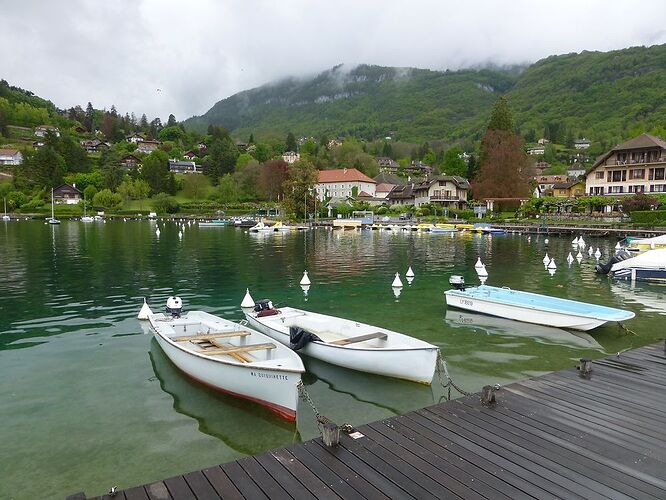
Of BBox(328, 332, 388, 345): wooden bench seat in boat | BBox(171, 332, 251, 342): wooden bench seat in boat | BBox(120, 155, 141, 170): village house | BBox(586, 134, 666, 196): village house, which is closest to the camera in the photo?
BBox(328, 332, 388, 345): wooden bench seat in boat

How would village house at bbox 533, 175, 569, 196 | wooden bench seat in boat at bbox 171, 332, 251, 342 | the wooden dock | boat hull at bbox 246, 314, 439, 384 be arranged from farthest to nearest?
village house at bbox 533, 175, 569, 196 < wooden bench seat in boat at bbox 171, 332, 251, 342 < boat hull at bbox 246, 314, 439, 384 < the wooden dock

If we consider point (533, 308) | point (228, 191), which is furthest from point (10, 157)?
point (533, 308)

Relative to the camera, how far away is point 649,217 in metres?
72.7

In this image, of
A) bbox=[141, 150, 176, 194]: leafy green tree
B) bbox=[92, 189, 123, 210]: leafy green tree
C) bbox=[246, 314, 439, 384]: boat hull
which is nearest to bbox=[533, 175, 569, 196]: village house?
bbox=[141, 150, 176, 194]: leafy green tree

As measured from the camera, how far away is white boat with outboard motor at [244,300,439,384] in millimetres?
11992

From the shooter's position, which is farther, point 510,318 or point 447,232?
point 447,232

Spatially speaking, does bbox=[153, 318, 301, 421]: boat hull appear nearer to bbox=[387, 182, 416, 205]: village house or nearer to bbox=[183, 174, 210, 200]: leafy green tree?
bbox=[387, 182, 416, 205]: village house

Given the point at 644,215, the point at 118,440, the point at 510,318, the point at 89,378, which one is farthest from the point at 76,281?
the point at 644,215

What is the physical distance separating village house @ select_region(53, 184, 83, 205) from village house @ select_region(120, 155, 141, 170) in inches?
1440

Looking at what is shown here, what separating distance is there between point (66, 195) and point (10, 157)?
164 ft

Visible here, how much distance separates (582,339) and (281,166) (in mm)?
135477

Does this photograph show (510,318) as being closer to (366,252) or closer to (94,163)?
(366,252)

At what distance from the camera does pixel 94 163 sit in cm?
18875

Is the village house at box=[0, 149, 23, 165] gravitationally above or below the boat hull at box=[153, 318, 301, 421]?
above
